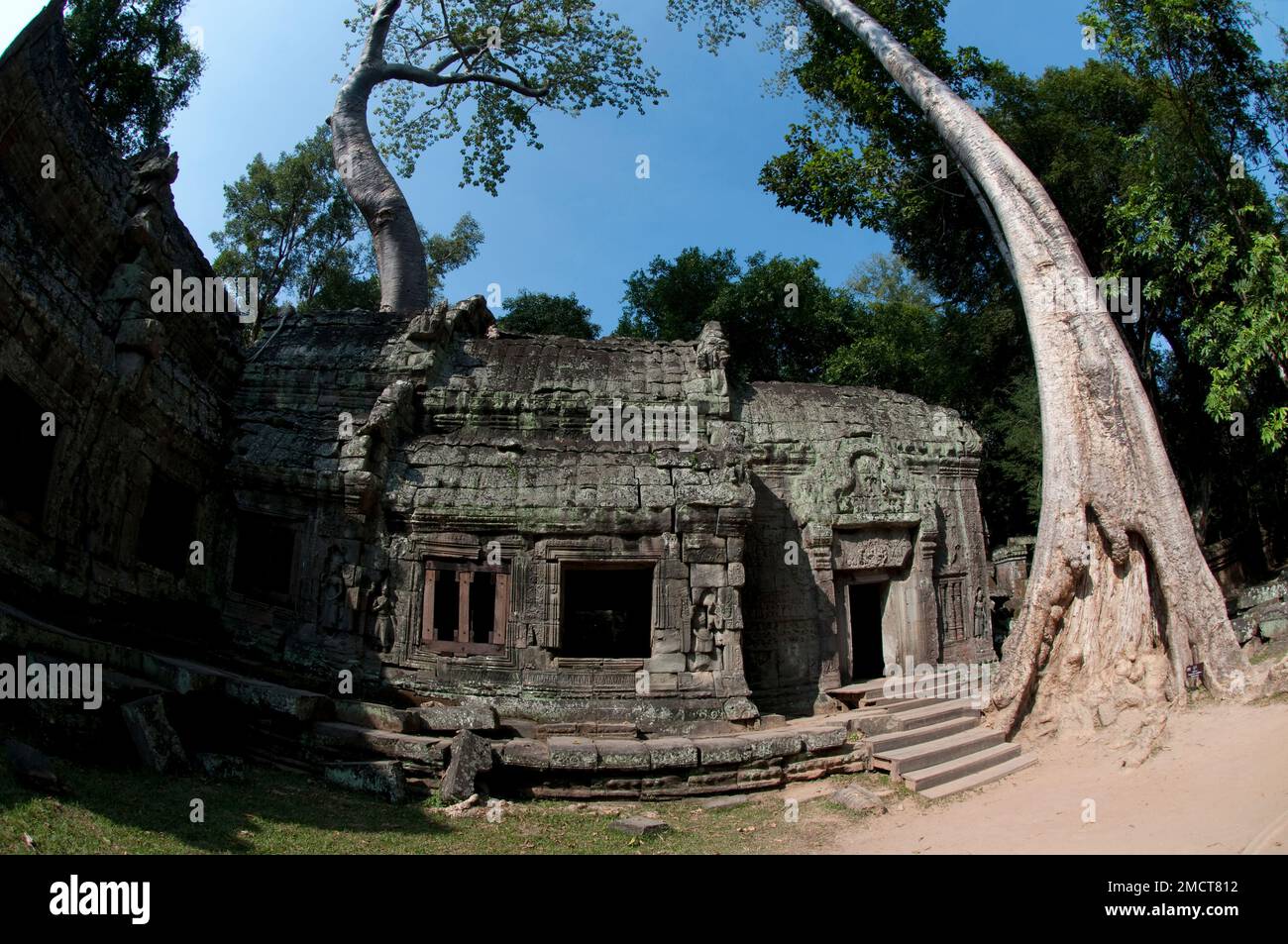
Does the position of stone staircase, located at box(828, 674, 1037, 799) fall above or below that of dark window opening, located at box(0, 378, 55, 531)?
below

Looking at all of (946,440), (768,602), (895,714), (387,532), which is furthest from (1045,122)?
(387,532)

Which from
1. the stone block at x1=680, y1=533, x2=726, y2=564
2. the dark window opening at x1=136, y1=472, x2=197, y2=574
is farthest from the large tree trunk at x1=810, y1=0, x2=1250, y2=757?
the dark window opening at x1=136, y1=472, x2=197, y2=574

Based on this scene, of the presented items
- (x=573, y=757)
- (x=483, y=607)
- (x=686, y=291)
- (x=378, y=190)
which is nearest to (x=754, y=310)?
(x=686, y=291)

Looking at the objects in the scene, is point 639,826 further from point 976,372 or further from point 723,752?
point 976,372

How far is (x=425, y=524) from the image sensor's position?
9.81m

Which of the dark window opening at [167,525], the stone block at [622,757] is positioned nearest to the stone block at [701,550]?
the stone block at [622,757]

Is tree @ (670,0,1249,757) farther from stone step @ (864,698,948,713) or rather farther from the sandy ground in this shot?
stone step @ (864,698,948,713)

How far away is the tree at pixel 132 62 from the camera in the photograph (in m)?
17.1

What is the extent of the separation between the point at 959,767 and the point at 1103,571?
2.84 metres

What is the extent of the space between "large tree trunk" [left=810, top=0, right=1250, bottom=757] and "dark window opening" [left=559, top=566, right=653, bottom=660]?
6.31m

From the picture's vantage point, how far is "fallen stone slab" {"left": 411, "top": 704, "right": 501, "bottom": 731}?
8.16 metres

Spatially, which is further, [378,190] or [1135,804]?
[378,190]
